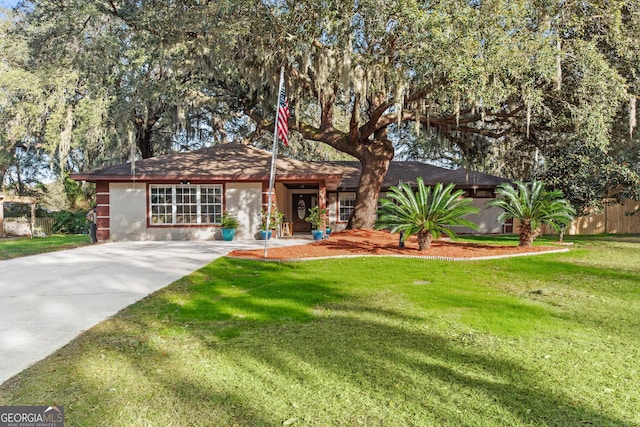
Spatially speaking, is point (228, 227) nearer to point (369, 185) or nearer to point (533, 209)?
point (369, 185)

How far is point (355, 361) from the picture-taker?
2.93 m

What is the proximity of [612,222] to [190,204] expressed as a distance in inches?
730

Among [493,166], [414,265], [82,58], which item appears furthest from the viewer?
[493,166]

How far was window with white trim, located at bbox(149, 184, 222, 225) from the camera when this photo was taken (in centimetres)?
1411

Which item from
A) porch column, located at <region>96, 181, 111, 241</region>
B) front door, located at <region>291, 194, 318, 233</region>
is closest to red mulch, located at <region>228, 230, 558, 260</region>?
porch column, located at <region>96, 181, 111, 241</region>

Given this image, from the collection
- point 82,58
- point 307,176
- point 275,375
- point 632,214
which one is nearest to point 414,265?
point 275,375

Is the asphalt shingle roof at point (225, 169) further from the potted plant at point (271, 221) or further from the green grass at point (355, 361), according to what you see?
the green grass at point (355, 361)

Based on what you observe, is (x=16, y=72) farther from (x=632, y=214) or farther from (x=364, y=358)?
(x=632, y=214)

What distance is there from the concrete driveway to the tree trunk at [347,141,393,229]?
4.89 m

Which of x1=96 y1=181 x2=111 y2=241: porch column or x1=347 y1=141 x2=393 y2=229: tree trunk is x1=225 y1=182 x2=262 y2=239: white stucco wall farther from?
x1=96 y1=181 x2=111 y2=241: porch column

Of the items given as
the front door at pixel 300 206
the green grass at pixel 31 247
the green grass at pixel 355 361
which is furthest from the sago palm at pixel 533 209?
the green grass at pixel 31 247

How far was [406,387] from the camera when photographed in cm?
250

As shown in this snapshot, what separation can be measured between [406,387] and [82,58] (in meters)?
13.6

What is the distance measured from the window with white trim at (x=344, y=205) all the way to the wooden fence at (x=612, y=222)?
9053 millimetres
